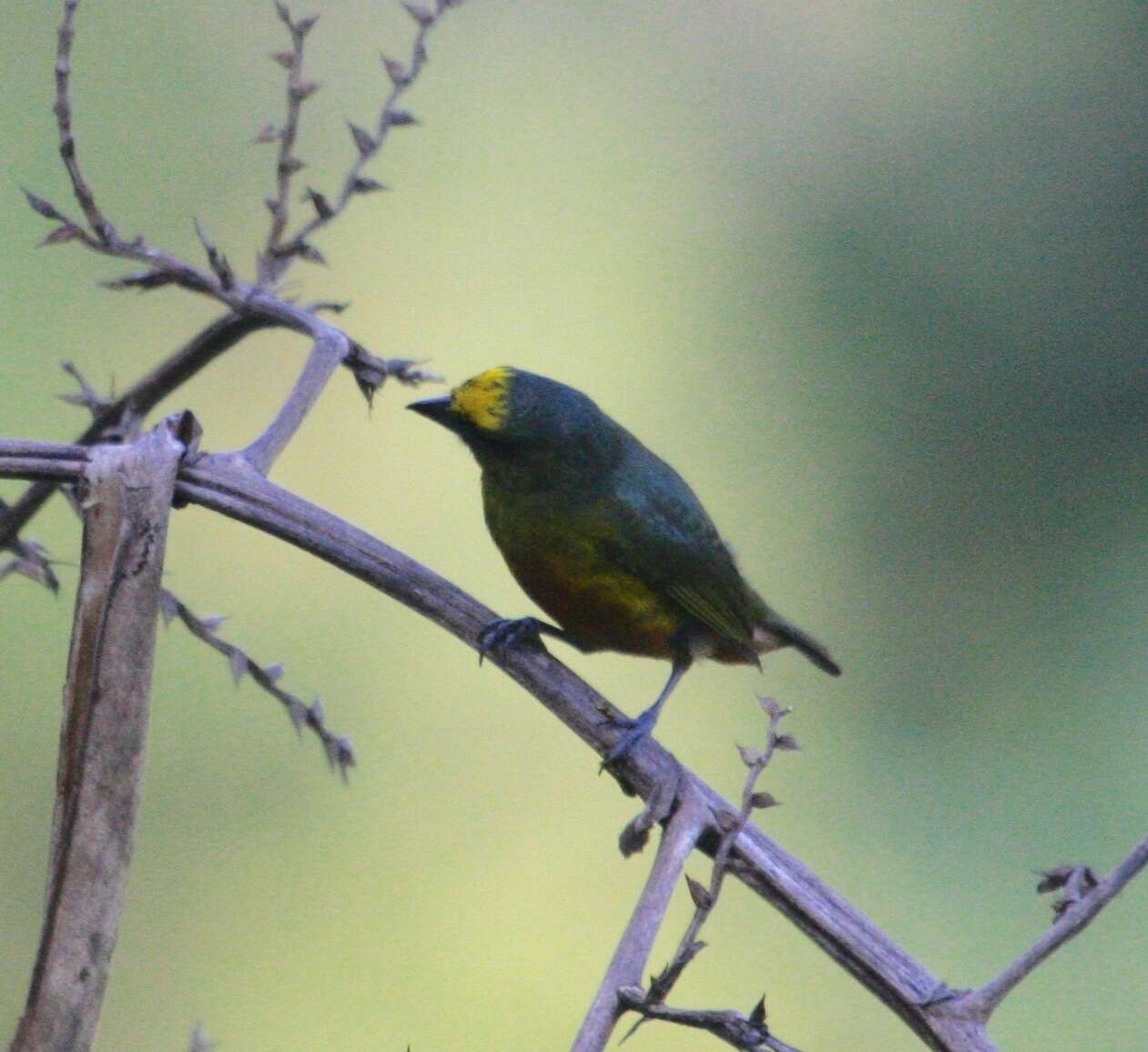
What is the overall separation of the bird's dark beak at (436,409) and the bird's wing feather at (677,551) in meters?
0.27

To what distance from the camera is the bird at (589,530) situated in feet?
7.25

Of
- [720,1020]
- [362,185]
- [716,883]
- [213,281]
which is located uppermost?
[362,185]

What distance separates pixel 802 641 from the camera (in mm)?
2742

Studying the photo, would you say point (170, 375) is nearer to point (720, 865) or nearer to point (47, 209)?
point (47, 209)

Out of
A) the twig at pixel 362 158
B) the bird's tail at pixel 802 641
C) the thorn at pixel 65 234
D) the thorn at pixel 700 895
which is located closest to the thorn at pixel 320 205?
the twig at pixel 362 158

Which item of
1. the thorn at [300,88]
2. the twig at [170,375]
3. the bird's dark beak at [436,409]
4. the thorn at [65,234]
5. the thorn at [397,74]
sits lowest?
the twig at [170,375]

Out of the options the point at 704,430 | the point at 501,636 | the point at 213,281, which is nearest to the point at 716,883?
the point at 501,636

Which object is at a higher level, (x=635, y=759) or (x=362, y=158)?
(x=362, y=158)

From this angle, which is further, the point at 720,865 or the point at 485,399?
the point at 485,399

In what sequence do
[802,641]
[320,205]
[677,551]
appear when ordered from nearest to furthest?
[320,205], [677,551], [802,641]

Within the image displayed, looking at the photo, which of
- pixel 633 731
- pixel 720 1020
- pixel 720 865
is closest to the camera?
pixel 720 1020

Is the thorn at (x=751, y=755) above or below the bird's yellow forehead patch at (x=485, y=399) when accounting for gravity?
below

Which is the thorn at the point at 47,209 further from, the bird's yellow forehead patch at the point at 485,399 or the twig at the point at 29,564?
the bird's yellow forehead patch at the point at 485,399

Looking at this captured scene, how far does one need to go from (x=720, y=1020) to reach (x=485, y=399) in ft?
3.98
